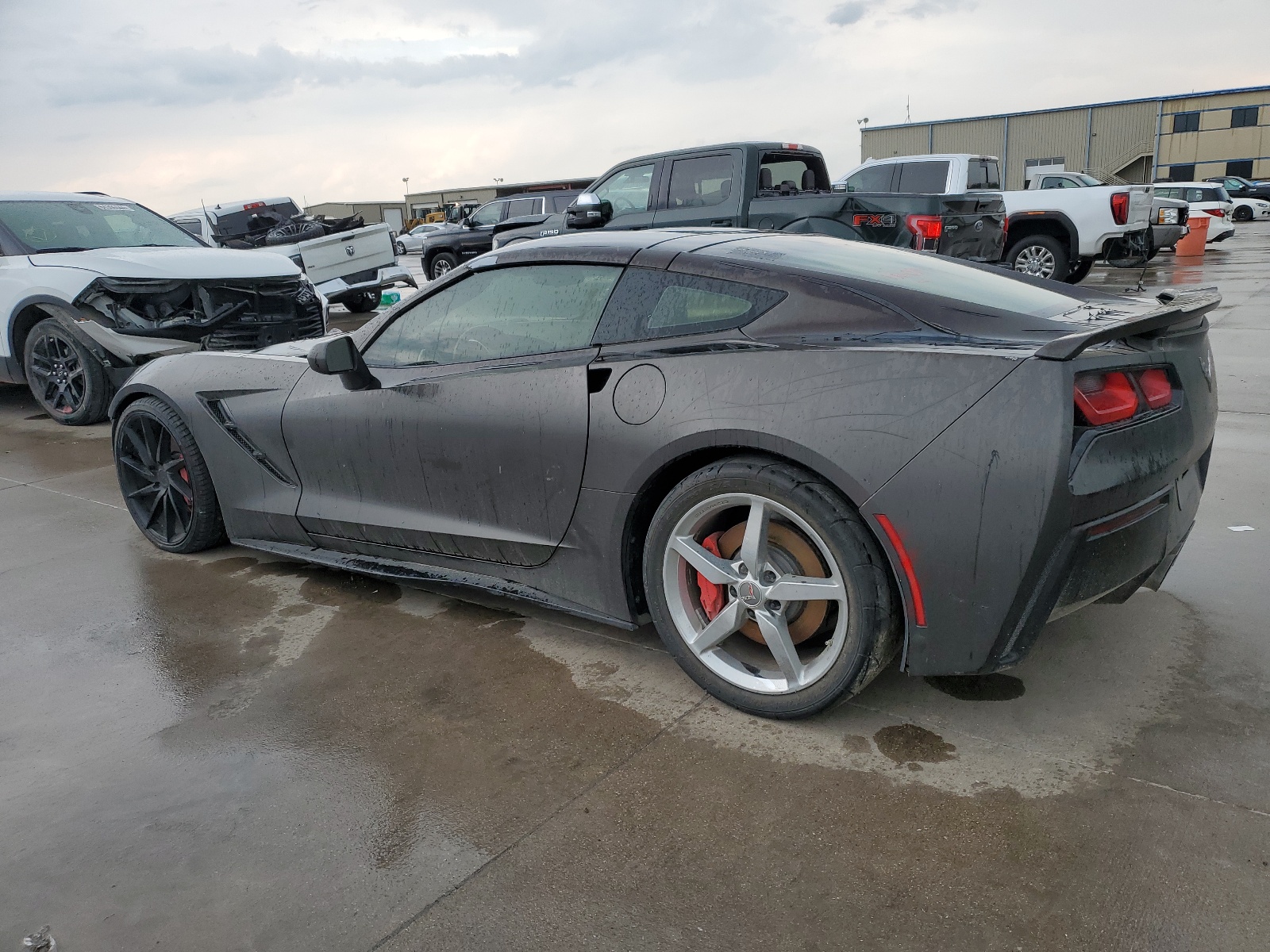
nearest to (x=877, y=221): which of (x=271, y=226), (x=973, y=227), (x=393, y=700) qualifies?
(x=973, y=227)

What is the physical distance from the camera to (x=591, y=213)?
388 inches

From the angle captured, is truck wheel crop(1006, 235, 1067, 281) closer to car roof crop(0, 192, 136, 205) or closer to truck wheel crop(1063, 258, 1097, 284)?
truck wheel crop(1063, 258, 1097, 284)

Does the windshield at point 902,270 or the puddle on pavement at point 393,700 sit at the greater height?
the windshield at point 902,270

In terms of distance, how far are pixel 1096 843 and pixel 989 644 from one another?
1.61ft

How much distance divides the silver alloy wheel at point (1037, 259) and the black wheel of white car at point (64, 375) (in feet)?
40.3

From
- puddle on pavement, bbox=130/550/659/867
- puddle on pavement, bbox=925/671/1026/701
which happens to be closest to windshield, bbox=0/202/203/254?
puddle on pavement, bbox=130/550/659/867

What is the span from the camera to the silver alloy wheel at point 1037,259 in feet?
46.8

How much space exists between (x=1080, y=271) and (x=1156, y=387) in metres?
13.8

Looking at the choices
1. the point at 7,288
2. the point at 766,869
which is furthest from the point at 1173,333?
the point at 7,288

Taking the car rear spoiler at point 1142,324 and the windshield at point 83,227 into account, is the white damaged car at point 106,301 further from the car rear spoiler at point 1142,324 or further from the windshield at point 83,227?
the car rear spoiler at point 1142,324

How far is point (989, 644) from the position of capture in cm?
236

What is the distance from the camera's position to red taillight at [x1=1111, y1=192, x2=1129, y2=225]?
44.7 ft

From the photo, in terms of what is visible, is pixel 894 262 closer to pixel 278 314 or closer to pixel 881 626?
pixel 881 626

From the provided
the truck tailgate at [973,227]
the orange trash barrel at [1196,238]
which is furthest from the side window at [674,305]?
the orange trash barrel at [1196,238]
